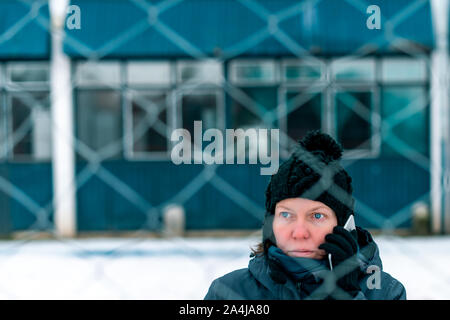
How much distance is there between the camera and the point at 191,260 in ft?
8.68

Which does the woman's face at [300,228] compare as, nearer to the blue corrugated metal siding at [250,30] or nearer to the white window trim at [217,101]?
the blue corrugated metal siding at [250,30]

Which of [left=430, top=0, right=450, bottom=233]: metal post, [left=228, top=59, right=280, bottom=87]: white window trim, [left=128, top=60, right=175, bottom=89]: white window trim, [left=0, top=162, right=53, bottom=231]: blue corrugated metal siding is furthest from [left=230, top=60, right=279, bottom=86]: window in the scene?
[left=0, top=162, right=53, bottom=231]: blue corrugated metal siding

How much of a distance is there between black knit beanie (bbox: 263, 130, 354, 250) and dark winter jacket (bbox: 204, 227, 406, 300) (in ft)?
0.10

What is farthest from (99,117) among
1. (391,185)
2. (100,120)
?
(391,185)

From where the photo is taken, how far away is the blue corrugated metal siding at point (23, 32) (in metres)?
2.78

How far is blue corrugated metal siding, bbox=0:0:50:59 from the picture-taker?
2779 millimetres

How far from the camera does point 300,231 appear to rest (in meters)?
0.52

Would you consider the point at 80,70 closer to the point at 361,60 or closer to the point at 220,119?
the point at 220,119

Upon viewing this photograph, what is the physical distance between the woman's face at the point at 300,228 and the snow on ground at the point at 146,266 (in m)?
1.13

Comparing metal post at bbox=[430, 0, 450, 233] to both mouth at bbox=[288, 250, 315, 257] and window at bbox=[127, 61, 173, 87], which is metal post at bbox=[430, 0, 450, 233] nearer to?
window at bbox=[127, 61, 173, 87]

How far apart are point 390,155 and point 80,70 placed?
5.93 feet

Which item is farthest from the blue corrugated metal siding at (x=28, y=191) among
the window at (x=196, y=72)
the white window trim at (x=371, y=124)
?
the white window trim at (x=371, y=124)
